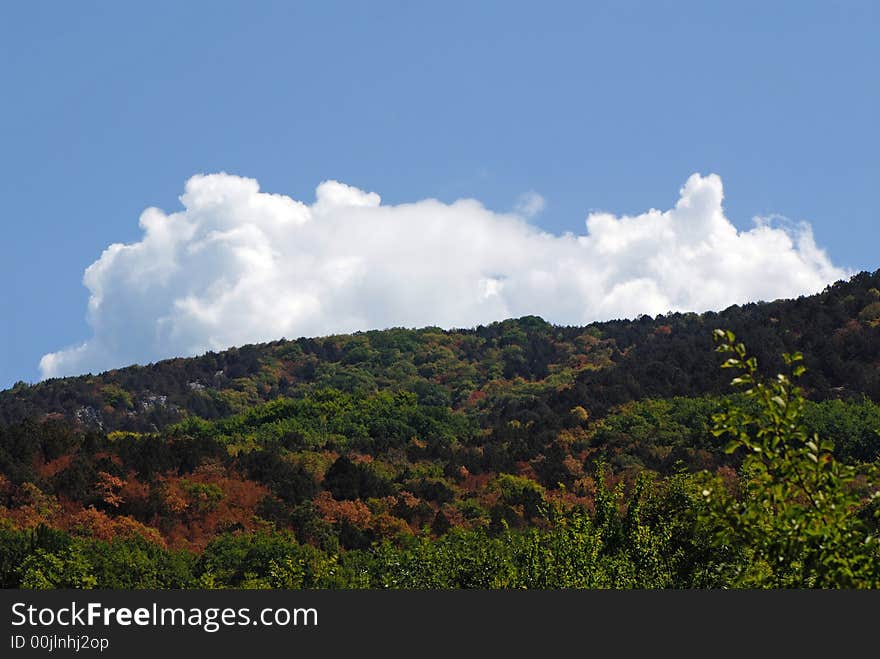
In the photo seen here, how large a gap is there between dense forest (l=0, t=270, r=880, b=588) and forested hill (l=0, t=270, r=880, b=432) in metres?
0.36

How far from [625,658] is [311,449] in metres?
53.3

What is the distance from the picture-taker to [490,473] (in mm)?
57500

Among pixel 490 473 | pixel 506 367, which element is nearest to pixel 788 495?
pixel 490 473

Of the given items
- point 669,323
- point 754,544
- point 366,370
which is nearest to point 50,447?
point 754,544

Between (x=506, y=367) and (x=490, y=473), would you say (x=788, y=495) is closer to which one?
(x=490, y=473)

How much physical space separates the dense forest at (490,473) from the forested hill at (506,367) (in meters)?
0.36

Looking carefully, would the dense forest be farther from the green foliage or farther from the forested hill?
the forested hill

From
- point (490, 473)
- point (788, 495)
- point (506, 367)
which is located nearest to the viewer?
point (788, 495)

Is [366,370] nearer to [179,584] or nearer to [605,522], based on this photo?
[179,584]

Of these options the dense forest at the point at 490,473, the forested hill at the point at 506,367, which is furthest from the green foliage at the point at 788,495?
the forested hill at the point at 506,367

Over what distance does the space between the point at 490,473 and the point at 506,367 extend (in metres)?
63.0

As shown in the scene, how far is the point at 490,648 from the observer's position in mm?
10859

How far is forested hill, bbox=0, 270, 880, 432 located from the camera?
7444 centimetres

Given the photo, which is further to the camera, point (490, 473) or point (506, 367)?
point (506, 367)
